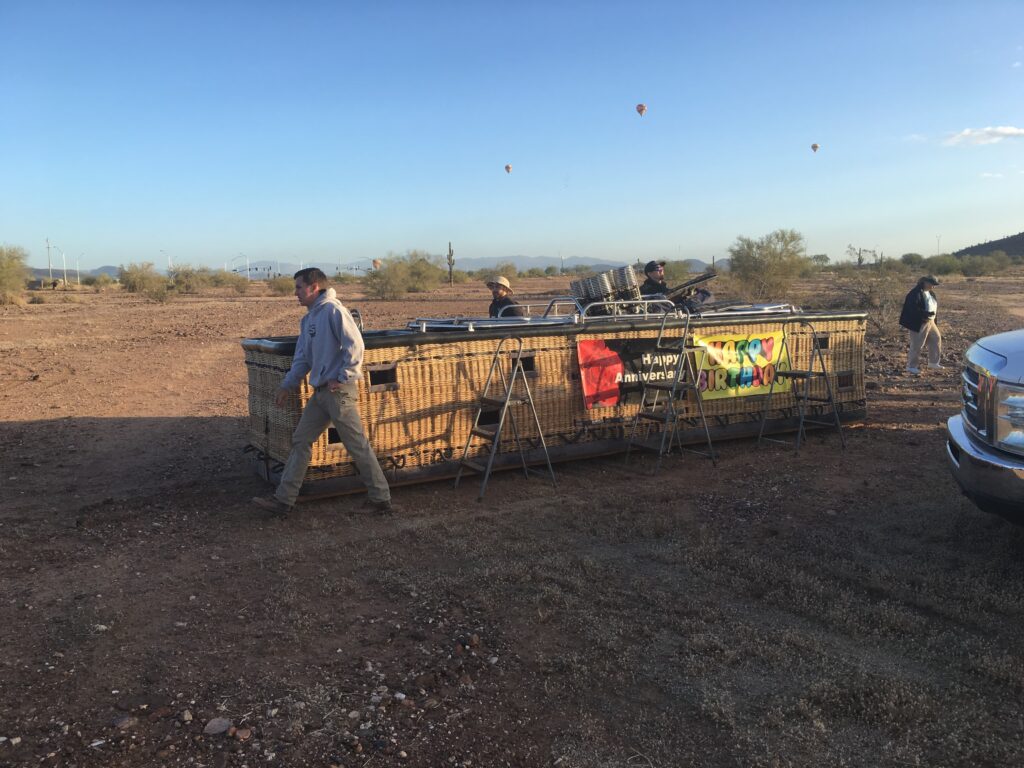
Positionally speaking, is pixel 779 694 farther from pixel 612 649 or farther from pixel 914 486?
pixel 914 486

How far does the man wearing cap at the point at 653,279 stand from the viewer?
372 inches

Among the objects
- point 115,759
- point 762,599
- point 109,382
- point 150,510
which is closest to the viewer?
point 115,759

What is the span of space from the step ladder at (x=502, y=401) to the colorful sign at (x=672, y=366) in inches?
27.6

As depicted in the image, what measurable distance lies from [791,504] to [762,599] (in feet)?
6.80

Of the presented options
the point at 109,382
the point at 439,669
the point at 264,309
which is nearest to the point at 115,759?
the point at 439,669

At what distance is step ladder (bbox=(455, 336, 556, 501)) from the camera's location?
6.82 metres

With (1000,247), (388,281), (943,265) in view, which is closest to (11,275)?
(388,281)

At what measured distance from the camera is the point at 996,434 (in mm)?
4363

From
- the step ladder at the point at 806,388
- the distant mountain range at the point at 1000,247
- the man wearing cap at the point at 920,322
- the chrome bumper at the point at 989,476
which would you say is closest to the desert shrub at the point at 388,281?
the man wearing cap at the point at 920,322

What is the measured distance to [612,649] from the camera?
3830mm

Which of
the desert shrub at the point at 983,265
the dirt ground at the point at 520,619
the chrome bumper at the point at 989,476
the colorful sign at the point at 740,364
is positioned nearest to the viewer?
the dirt ground at the point at 520,619

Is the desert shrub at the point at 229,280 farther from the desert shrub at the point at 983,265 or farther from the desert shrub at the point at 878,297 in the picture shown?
the desert shrub at the point at 983,265

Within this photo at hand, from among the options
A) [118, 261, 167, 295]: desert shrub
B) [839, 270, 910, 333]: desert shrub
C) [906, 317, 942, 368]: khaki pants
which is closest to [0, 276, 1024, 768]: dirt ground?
[906, 317, 942, 368]: khaki pants

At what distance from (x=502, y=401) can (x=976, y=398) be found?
355 cm
